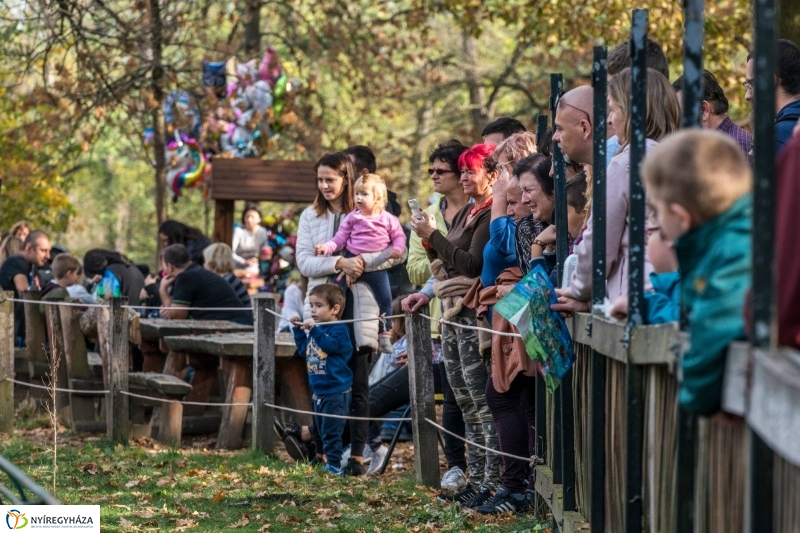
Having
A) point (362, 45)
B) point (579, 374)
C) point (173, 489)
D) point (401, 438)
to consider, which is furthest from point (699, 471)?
point (362, 45)

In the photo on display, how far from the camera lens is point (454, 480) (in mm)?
Result: 8078

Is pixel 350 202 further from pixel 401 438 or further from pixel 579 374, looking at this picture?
pixel 579 374

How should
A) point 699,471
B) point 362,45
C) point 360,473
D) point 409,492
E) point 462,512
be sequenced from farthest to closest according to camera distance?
Answer: point 362,45
point 360,473
point 409,492
point 462,512
point 699,471

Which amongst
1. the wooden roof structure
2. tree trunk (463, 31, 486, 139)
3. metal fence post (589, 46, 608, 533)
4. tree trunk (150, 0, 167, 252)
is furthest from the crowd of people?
tree trunk (463, 31, 486, 139)

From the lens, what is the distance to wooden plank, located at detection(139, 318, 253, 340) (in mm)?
11625

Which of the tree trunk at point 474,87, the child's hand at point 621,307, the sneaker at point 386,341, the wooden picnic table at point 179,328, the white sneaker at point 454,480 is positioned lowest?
the white sneaker at point 454,480

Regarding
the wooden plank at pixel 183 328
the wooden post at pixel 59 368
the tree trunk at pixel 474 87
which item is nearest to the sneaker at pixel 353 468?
the wooden plank at pixel 183 328

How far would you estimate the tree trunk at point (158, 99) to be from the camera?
55.3ft

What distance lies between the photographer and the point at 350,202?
9.35m

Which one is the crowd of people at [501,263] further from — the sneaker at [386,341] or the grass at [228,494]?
the grass at [228,494]

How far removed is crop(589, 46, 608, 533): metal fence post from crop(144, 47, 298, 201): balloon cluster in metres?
13.7

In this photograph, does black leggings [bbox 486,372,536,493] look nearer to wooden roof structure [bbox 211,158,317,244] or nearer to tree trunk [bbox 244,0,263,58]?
wooden roof structure [bbox 211,158,317,244]

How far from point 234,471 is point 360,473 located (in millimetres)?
902

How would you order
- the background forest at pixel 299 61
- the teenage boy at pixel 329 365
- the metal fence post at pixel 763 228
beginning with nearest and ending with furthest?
the metal fence post at pixel 763 228 < the teenage boy at pixel 329 365 < the background forest at pixel 299 61
